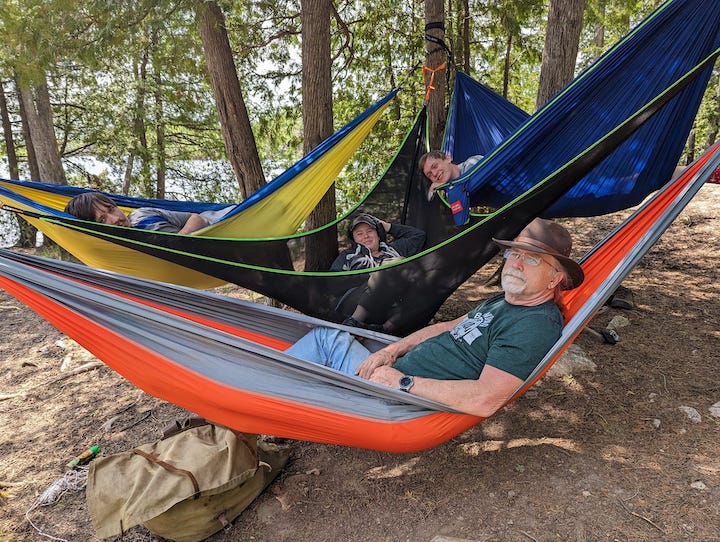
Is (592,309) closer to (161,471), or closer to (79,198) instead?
(161,471)

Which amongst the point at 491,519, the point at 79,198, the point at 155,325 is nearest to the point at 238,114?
the point at 79,198

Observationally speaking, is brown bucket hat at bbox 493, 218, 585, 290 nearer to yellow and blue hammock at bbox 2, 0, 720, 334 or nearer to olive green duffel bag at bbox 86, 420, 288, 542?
yellow and blue hammock at bbox 2, 0, 720, 334

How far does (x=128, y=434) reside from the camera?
197 centimetres

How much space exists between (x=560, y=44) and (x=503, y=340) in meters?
2.04

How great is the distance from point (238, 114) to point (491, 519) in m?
2.56

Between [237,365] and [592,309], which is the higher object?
[592,309]

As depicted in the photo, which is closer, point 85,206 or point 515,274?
point 515,274

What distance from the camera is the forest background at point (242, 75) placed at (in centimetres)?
274

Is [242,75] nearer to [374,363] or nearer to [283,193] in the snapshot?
[283,193]

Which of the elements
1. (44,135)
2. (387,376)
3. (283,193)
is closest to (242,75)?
(44,135)

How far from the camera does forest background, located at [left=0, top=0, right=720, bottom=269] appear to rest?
274 centimetres

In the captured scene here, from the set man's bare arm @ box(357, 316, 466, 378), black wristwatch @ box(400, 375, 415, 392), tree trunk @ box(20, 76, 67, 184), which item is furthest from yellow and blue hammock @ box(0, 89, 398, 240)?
tree trunk @ box(20, 76, 67, 184)

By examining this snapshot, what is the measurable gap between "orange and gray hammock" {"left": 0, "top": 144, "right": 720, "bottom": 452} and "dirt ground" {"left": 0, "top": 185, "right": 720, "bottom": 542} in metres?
0.26

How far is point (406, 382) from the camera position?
140cm
